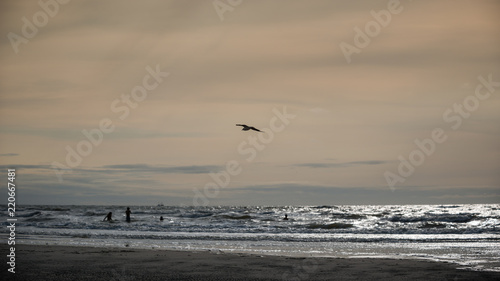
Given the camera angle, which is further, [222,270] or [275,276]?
[222,270]

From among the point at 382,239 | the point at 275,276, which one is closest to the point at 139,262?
the point at 275,276

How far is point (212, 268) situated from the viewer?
1360cm

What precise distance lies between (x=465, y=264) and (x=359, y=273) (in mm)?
4152

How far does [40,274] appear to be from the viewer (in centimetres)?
1195

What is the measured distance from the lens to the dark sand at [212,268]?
39.6 ft

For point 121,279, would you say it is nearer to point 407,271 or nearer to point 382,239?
point 407,271

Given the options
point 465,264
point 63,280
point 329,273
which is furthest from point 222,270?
point 465,264

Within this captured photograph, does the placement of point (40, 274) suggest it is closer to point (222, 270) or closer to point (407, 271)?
point (222, 270)

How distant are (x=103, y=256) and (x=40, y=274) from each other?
4.36 m

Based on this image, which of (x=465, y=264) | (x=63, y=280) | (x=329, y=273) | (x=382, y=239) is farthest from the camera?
(x=382, y=239)

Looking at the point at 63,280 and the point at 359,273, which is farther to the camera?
the point at 359,273

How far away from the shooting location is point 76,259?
15.2 metres

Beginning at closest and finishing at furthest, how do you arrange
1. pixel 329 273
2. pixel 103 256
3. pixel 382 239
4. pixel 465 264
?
pixel 329 273 → pixel 465 264 → pixel 103 256 → pixel 382 239

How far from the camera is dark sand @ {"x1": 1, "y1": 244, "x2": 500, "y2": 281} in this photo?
12078 millimetres
